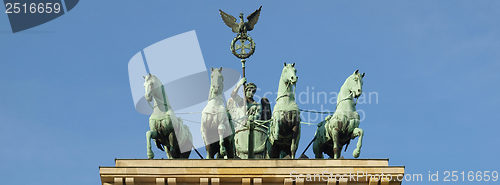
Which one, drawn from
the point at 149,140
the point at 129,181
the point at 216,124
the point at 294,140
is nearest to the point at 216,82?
the point at 216,124

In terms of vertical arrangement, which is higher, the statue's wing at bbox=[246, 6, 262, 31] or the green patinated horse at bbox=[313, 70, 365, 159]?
the statue's wing at bbox=[246, 6, 262, 31]

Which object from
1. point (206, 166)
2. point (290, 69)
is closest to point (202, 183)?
point (206, 166)

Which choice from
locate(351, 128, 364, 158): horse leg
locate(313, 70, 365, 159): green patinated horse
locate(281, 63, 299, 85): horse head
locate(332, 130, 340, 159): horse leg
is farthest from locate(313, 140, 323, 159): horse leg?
locate(281, 63, 299, 85): horse head

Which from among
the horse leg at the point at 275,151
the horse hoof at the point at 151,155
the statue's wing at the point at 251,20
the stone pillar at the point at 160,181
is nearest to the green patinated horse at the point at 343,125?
the horse leg at the point at 275,151

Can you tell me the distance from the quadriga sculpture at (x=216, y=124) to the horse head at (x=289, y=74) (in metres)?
1.99

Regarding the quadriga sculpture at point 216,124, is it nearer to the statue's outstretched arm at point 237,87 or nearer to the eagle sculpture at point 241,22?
the statue's outstretched arm at point 237,87

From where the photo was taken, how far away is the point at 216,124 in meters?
56.1

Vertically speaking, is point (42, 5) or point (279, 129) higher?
point (42, 5)

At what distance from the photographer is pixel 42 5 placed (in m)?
56.7

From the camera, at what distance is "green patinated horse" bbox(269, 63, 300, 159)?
184 feet

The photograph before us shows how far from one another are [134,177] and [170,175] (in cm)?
109

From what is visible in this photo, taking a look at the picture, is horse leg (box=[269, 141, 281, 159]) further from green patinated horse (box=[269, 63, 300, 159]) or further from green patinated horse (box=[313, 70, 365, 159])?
green patinated horse (box=[313, 70, 365, 159])

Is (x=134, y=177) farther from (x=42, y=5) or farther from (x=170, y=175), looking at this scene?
(x=42, y=5)

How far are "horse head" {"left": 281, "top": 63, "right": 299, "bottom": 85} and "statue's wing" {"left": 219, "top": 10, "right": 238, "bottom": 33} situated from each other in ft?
20.1
